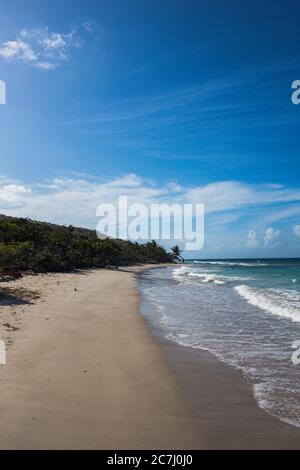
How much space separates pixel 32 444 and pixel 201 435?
215cm

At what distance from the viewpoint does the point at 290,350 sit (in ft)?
32.7

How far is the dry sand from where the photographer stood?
15.9 feet

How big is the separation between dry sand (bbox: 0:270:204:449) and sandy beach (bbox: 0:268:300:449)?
0.05 feet

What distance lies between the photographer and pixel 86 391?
6.43m

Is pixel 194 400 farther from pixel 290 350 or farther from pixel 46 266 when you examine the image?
pixel 46 266

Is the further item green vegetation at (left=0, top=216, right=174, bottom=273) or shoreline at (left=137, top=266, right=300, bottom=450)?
green vegetation at (left=0, top=216, right=174, bottom=273)

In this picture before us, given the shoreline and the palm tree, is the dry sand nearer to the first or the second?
the shoreline

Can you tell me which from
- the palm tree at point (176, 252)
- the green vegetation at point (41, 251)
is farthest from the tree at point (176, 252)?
the green vegetation at point (41, 251)

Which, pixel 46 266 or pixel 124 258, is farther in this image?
pixel 124 258

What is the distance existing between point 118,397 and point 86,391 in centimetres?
58

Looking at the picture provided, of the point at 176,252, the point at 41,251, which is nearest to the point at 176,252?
the point at 176,252

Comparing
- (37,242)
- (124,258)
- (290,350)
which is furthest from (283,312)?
(124,258)

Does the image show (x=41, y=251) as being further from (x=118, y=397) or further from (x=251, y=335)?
(x=118, y=397)

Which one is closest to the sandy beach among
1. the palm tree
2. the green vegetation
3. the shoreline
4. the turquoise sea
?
the shoreline
